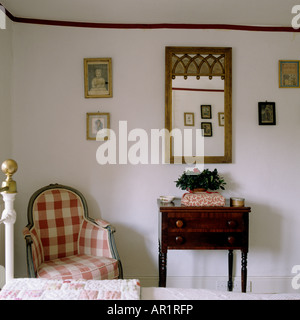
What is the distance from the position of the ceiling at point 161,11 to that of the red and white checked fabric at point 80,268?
2318 millimetres

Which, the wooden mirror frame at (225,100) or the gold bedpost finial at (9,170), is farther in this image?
the wooden mirror frame at (225,100)

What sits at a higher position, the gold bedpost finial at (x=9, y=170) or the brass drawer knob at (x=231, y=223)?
the gold bedpost finial at (x=9, y=170)

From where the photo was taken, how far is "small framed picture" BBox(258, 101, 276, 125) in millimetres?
3154

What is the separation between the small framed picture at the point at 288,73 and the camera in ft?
10.4

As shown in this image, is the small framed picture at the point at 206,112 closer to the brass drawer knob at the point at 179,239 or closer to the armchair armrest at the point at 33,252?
the brass drawer knob at the point at 179,239

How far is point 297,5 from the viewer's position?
276cm

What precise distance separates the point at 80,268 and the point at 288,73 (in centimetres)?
284

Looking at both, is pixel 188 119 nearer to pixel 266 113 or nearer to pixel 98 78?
pixel 266 113

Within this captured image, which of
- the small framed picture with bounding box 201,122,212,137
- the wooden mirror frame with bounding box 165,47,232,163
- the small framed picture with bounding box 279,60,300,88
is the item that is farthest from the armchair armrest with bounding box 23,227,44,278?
the small framed picture with bounding box 279,60,300,88

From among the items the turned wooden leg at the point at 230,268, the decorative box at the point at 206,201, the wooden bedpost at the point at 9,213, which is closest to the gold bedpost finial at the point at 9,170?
the wooden bedpost at the point at 9,213

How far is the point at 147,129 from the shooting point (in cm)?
314

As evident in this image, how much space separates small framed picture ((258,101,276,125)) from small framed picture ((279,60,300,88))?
0.83ft

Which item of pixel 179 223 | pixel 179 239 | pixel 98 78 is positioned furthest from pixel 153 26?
pixel 179 239
